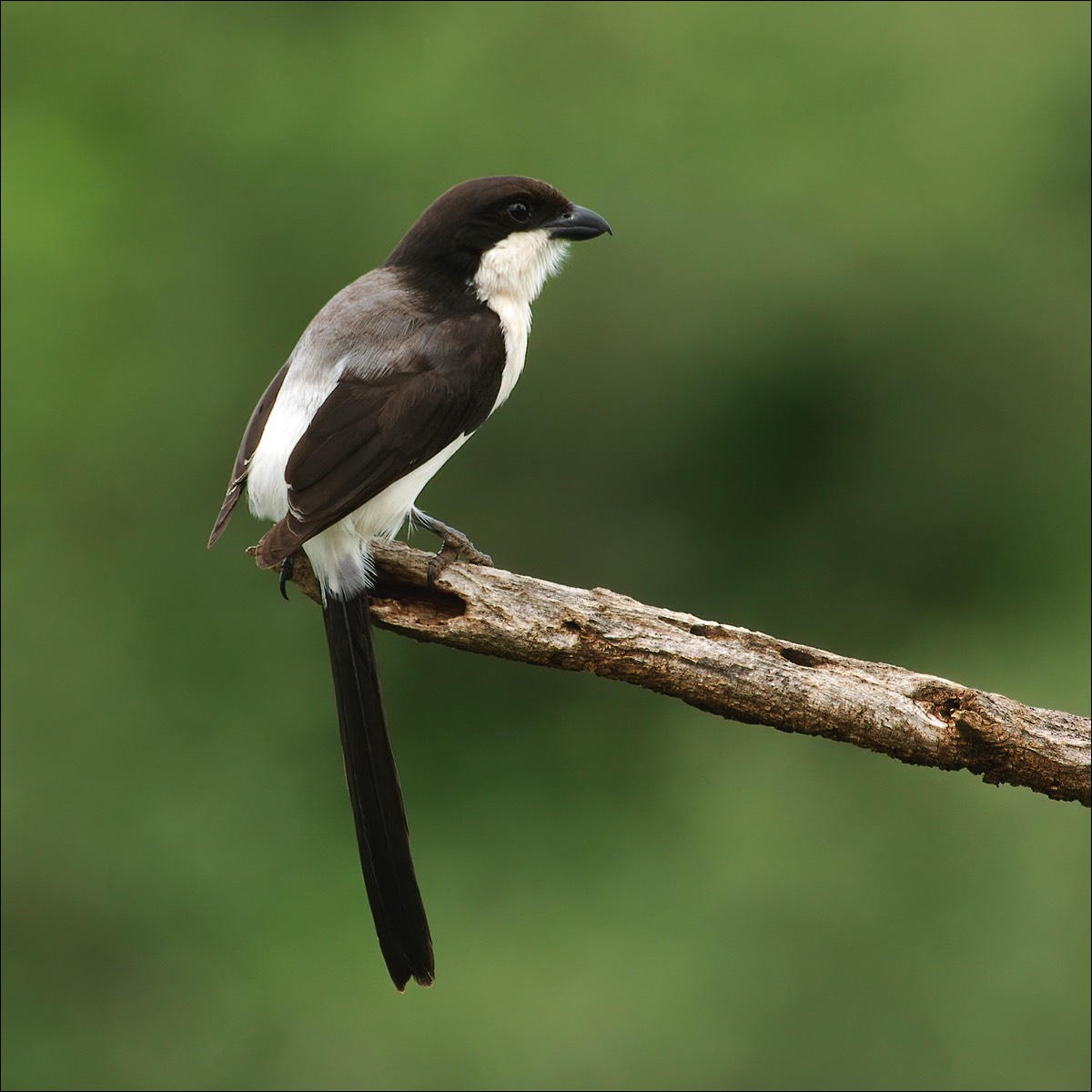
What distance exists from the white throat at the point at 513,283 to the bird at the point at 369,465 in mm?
21

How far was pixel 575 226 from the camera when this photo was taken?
162 inches

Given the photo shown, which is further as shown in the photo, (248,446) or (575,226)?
(575,226)

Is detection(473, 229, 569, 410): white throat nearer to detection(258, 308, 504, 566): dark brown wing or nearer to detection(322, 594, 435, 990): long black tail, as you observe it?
detection(258, 308, 504, 566): dark brown wing

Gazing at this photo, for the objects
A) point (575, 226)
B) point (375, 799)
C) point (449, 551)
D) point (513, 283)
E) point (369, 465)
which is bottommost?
point (375, 799)

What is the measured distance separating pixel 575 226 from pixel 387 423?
947 millimetres

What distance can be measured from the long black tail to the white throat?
72 centimetres

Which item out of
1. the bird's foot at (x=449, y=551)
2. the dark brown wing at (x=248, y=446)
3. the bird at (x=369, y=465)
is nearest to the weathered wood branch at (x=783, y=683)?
the bird's foot at (x=449, y=551)

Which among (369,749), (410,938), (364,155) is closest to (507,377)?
(369,749)

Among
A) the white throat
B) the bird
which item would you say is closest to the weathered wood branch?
the bird

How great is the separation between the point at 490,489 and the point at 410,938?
11.8ft

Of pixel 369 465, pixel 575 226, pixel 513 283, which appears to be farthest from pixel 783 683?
pixel 575 226

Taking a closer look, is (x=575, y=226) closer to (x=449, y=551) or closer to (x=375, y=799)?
(x=449, y=551)

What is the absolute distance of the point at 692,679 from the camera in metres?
3.16

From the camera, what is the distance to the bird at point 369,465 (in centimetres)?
342
